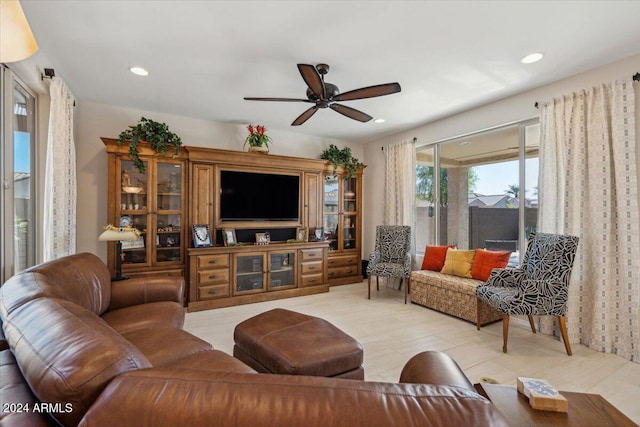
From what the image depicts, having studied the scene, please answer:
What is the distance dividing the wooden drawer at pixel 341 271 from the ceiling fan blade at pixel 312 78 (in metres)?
3.20

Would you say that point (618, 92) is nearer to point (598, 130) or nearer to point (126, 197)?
point (598, 130)

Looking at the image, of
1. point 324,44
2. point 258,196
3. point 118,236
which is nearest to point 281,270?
point 258,196

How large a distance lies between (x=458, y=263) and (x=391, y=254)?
3.40ft

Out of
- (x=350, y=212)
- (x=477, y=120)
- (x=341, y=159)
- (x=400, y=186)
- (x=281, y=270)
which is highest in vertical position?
(x=477, y=120)

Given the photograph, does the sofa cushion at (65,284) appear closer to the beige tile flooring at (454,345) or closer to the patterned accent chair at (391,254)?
the beige tile flooring at (454,345)

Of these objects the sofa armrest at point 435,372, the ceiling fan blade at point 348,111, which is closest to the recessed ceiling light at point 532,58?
the ceiling fan blade at point 348,111

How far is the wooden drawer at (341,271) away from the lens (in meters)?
5.07

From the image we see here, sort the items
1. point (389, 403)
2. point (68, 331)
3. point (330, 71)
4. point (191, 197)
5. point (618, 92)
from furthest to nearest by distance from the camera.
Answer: point (191, 197) → point (330, 71) → point (618, 92) → point (68, 331) → point (389, 403)

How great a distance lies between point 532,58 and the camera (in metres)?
2.57

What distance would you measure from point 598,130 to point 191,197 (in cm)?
448

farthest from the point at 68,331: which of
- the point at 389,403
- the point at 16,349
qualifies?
the point at 389,403

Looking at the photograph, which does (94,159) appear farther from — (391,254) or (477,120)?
(477,120)

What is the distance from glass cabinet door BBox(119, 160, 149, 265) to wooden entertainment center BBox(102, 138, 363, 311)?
0.03ft

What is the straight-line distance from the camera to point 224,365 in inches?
57.1
